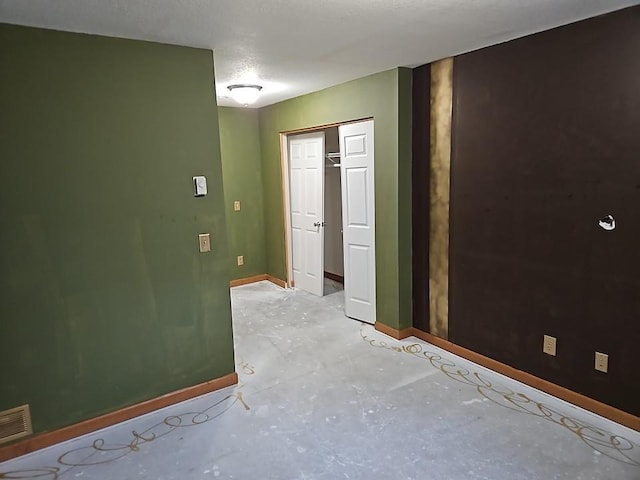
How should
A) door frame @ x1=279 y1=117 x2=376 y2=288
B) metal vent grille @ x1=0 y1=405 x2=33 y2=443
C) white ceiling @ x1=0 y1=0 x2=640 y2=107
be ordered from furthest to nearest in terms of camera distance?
door frame @ x1=279 y1=117 x2=376 y2=288, metal vent grille @ x1=0 y1=405 x2=33 y2=443, white ceiling @ x1=0 y1=0 x2=640 y2=107

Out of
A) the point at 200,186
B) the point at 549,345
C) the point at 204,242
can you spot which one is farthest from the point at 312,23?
the point at 549,345

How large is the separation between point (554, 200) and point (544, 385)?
127 centimetres

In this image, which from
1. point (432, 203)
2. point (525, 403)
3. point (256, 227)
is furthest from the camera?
point (256, 227)

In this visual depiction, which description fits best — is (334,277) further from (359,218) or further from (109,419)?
(109,419)

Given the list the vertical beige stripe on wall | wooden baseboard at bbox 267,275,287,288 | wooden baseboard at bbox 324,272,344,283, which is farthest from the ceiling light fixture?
wooden baseboard at bbox 324,272,344,283

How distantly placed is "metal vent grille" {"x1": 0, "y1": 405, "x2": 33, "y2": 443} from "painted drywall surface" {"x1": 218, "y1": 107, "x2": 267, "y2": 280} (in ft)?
11.0

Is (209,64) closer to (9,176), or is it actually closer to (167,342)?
(9,176)

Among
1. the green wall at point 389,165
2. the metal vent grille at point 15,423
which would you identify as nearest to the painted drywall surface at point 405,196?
the green wall at point 389,165

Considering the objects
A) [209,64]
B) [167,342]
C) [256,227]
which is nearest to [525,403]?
[167,342]

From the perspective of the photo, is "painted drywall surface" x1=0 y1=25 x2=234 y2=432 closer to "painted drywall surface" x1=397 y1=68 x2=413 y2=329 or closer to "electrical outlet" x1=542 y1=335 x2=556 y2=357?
"painted drywall surface" x1=397 y1=68 x2=413 y2=329

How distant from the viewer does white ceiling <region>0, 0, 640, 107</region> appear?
82.4 inches

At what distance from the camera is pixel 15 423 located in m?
2.46

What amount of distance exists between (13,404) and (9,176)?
129cm

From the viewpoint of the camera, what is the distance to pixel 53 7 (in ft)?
6.70
